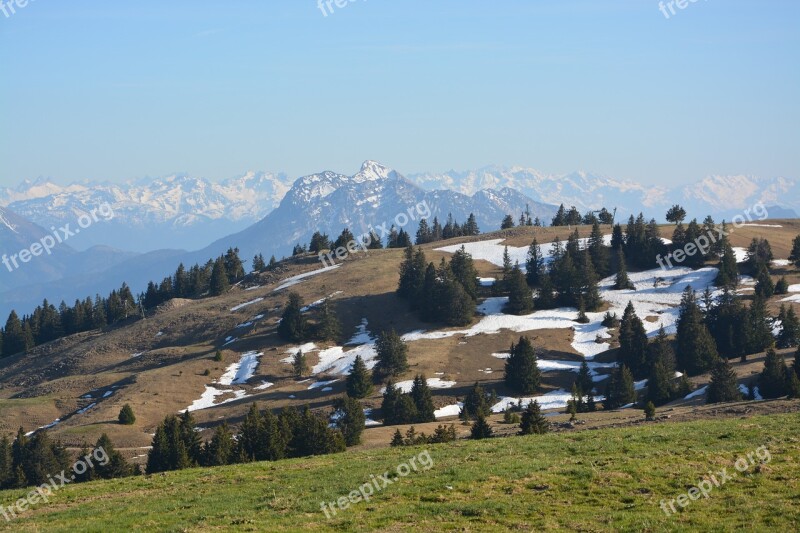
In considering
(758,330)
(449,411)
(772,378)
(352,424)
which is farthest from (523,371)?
(352,424)

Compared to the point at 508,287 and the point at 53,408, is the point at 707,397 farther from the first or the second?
the point at 53,408

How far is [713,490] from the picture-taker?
84.8 ft

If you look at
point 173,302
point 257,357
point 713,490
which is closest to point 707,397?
point 713,490

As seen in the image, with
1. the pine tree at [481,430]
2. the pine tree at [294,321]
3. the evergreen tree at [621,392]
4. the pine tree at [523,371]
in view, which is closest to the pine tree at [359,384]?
the pine tree at [523,371]

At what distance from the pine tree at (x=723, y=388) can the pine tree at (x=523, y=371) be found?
83.4ft

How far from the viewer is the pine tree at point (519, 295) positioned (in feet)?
398

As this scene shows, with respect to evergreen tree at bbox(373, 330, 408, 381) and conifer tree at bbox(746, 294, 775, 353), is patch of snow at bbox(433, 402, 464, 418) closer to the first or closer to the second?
evergreen tree at bbox(373, 330, 408, 381)

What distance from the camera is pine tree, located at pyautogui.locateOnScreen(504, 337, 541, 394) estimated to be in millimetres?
94312

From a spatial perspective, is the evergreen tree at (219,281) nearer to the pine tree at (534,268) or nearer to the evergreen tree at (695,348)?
the pine tree at (534,268)

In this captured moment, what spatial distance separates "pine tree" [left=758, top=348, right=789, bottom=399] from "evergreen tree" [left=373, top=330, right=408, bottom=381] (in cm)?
4041

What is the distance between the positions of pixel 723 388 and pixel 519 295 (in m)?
52.5

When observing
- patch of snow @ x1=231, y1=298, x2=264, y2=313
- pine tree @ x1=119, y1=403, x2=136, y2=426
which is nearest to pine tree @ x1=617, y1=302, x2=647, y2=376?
pine tree @ x1=119, y1=403, x2=136, y2=426

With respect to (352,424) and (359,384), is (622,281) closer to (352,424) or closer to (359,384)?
(359,384)

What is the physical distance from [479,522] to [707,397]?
52.2 m
